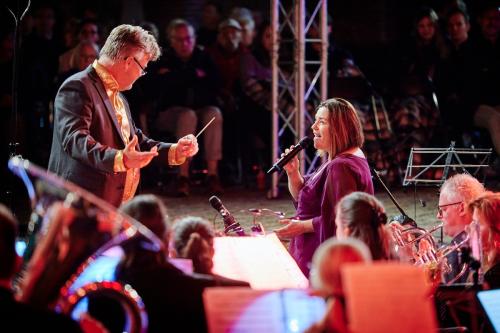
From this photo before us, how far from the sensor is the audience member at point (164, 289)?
10.2 feet

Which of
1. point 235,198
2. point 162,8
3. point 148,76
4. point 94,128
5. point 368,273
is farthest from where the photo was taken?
point 162,8

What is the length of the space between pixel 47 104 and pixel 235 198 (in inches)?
100

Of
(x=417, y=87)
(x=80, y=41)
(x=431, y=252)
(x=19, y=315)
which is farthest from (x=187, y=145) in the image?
(x=417, y=87)

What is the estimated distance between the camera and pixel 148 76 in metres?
9.58

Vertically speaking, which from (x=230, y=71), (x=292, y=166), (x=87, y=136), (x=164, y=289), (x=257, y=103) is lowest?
(x=164, y=289)

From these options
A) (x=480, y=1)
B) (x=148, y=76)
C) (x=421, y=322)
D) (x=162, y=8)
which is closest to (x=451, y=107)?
(x=480, y=1)

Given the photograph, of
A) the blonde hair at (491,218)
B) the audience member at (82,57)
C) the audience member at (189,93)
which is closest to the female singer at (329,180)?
the blonde hair at (491,218)

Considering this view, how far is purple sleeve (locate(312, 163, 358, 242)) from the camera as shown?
4.82m

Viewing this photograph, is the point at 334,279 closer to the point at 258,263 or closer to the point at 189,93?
the point at 258,263

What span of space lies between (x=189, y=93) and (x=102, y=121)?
4908 millimetres

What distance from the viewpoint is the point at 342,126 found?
4.99 m

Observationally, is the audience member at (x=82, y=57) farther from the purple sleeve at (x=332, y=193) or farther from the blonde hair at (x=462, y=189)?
the blonde hair at (x=462, y=189)

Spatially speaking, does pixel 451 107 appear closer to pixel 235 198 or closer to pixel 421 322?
pixel 235 198

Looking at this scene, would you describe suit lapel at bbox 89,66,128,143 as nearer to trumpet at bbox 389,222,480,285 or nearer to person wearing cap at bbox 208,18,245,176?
trumpet at bbox 389,222,480,285
